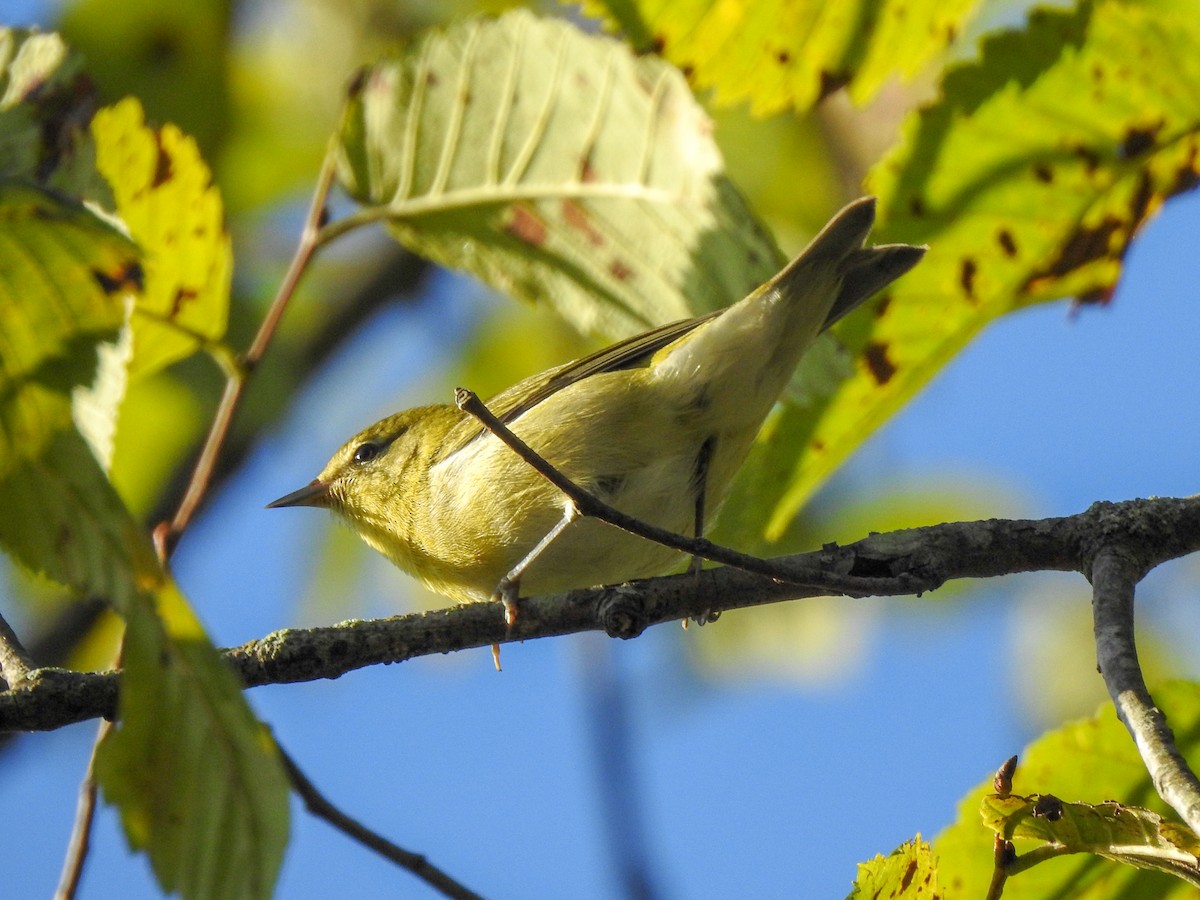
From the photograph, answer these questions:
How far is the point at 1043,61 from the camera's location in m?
2.52

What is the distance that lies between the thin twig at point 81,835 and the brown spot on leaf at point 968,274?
1765 mm

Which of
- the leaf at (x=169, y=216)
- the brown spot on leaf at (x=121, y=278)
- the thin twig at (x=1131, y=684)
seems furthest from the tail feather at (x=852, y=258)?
the brown spot on leaf at (x=121, y=278)

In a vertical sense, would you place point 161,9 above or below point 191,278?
above

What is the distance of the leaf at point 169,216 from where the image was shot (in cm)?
276

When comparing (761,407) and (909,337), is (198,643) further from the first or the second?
(761,407)

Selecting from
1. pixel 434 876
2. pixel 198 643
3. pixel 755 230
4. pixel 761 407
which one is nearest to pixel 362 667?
pixel 434 876

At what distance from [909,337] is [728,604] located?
0.66 m

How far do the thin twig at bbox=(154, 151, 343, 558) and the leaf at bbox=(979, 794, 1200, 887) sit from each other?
164cm

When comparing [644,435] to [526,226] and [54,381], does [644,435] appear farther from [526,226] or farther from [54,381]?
[54,381]

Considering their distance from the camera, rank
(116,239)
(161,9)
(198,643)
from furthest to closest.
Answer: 1. (161,9)
2. (116,239)
3. (198,643)

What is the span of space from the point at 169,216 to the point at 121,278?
0.51 meters

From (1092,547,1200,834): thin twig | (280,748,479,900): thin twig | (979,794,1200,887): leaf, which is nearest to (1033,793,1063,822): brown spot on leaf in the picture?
(979,794,1200,887): leaf

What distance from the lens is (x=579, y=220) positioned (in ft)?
10.1

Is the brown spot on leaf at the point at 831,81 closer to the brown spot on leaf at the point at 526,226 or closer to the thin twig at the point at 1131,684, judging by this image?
the brown spot on leaf at the point at 526,226
